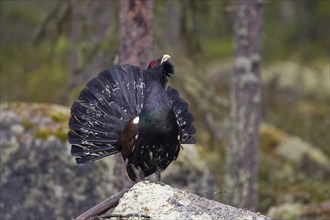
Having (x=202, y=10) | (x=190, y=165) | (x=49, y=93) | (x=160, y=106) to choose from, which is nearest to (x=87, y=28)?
(x=202, y=10)

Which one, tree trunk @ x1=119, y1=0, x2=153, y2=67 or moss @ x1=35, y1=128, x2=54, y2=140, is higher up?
tree trunk @ x1=119, y1=0, x2=153, y2=67

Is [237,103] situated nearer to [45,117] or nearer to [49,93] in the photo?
[45,117]

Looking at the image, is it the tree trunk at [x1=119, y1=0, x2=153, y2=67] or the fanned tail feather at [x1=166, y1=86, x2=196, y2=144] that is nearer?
the fanned tail feather at [x1=166, y1=86, x2=196, y2=144]

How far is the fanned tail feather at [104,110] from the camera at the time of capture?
264 inches

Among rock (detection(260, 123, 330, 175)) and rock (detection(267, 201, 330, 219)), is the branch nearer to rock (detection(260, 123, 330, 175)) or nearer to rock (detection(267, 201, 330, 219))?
rock (detection(267, 201, 330, 219))

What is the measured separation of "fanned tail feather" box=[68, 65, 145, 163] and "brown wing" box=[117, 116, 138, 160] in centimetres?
22

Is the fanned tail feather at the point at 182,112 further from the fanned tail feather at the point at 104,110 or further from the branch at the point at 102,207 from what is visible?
the branch at the point at 102,207

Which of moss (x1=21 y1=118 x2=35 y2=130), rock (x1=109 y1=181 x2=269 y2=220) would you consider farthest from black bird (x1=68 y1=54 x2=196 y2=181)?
moss (x1=21 y1=118 x2=35 y2=130)

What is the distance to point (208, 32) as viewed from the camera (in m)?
34.3

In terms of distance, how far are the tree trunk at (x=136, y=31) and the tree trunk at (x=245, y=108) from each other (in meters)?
3.18

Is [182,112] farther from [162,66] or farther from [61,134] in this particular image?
[61,134]

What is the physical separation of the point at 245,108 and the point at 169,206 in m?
7.04

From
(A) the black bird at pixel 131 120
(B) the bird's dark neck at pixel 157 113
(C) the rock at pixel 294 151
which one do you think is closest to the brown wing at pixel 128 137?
(A) the black bird at pixel 131 120

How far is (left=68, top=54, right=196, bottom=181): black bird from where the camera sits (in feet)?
20.0
